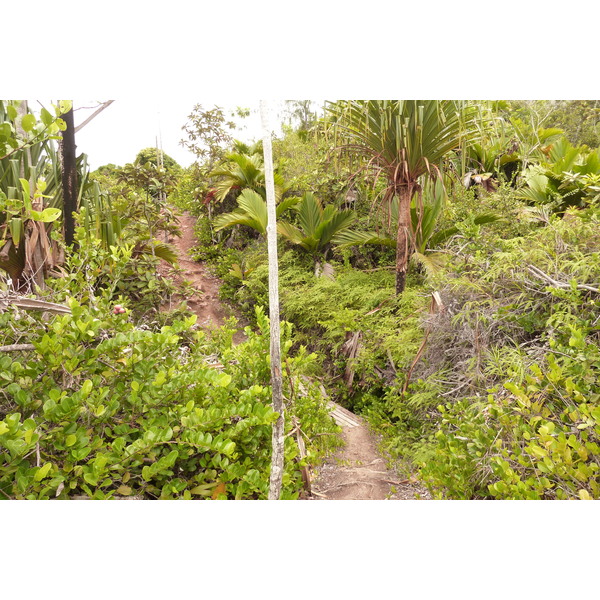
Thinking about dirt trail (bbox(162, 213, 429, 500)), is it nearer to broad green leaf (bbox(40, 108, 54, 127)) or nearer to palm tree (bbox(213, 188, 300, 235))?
palm tree (bbox(213, 188, 300, 235))

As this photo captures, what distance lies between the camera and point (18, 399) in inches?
46.3

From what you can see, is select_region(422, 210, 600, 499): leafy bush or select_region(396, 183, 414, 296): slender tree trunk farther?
select_region(396, 183, 414, 296): slender tree trunk

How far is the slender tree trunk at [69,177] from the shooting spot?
224 centimetres

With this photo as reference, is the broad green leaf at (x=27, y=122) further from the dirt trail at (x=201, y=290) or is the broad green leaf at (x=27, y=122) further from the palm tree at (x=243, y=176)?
the palm tree at (x=243, y=176)

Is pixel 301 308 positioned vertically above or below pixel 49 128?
below

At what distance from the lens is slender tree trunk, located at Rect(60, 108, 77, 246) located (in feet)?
7.34

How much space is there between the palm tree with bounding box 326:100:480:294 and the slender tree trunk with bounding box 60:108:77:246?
1569mm

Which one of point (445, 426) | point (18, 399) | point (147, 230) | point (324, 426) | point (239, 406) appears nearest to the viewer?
point (18, 399)

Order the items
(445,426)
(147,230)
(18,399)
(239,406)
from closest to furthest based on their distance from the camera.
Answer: (18,399), (239,406), (445,426), (147,230)

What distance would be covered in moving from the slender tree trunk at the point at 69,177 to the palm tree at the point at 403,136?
61.8 inches

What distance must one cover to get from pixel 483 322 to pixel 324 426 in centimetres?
109

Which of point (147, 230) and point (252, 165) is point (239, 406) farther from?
point (252, 165)

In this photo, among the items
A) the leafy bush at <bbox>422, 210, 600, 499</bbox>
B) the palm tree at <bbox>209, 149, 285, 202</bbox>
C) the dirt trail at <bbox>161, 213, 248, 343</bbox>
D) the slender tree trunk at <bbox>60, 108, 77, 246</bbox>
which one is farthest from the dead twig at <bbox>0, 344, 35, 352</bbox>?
the palm tree at <bbox>209, 149, 285, 202</bbox>
